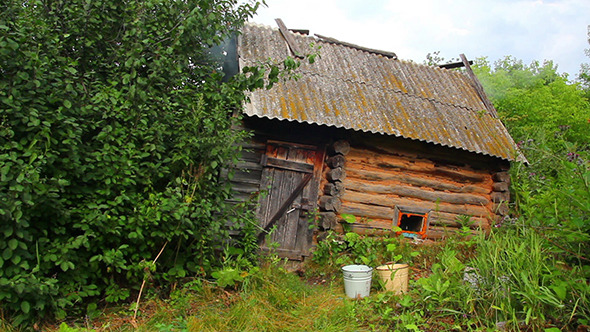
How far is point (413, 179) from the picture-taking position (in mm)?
7855

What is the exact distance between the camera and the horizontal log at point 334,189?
6.93 meters

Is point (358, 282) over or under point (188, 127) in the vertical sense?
under

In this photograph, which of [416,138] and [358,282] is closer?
[358,282]

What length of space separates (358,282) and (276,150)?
Answer: 2.60m

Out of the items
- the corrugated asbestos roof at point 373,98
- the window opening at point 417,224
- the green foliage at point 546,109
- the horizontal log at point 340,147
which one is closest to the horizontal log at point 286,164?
the horizontal log at point 340,147

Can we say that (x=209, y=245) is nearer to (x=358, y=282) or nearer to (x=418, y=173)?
(x=358, y=282)

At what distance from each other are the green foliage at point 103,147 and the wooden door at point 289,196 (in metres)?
2.01

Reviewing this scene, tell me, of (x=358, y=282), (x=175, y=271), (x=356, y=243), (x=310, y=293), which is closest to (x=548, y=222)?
(x=358, y=282)

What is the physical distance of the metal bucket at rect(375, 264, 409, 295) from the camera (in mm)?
5389

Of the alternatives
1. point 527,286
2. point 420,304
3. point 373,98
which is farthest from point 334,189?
point 527,286

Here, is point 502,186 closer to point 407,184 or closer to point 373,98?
point 407,184

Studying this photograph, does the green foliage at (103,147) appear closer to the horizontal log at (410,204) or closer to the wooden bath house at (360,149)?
the wooden bath house at (360,149)

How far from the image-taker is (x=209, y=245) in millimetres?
4559

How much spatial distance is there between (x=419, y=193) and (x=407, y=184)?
323mm
